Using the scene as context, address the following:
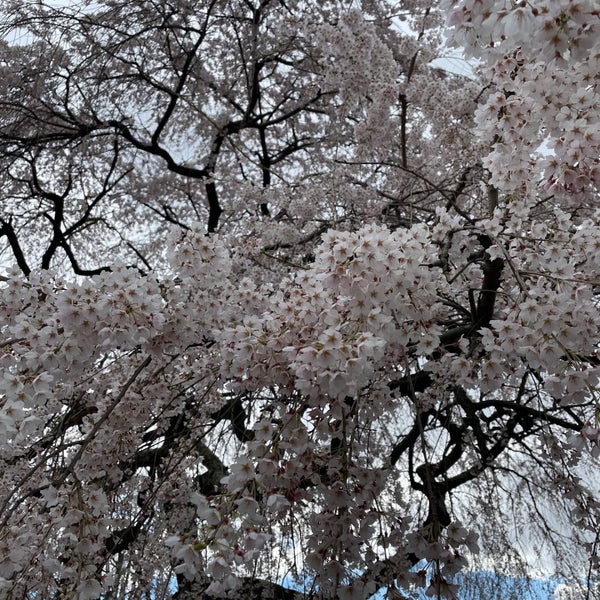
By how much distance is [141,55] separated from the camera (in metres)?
5.38

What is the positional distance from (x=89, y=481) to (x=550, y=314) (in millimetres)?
2108

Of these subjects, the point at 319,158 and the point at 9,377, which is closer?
the point at 9,377

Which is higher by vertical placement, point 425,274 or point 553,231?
point 553,231

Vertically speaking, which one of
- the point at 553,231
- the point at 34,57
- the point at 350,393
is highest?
the point at 34,57

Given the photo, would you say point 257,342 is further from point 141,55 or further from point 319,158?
point 319,158

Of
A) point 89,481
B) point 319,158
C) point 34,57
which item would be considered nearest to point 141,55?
point 34,57

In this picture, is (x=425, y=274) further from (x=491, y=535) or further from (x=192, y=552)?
(x=491, y=535)

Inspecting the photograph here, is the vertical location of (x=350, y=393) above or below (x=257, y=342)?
below

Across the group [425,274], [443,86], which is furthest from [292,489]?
[443,86]

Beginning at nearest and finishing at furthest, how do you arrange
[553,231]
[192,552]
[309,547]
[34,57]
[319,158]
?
[192,552] → [309,547] → [553,231] → [34,57] → [319,158]

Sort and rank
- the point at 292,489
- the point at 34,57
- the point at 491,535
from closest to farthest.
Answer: the point at 292,489 → the point at 491,535 → the point at 34,57

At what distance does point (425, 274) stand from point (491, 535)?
3.63 metres

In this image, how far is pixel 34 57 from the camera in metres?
5.04

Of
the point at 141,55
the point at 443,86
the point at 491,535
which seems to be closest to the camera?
the point at 443,86
